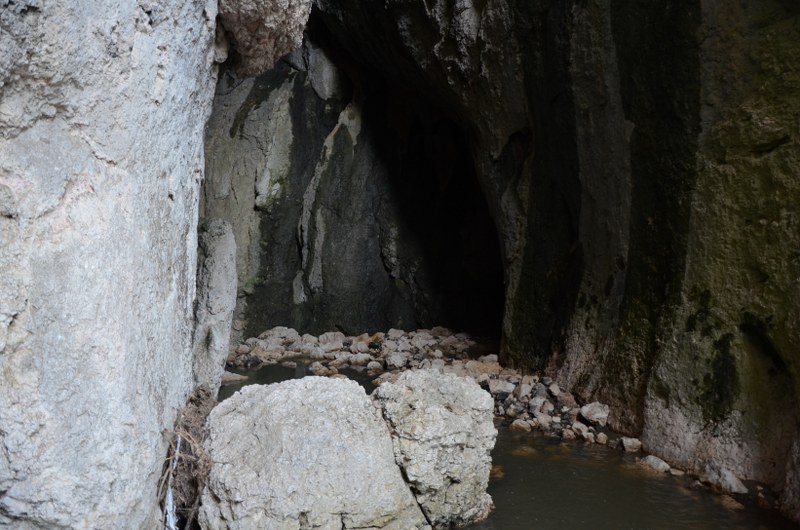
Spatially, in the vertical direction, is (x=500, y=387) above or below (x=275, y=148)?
below

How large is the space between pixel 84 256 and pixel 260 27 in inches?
67.9

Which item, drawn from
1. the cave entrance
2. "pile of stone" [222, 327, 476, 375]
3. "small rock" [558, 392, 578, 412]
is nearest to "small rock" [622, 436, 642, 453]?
"small rock" [558, 392, 578, 412]

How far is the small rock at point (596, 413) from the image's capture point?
532cm

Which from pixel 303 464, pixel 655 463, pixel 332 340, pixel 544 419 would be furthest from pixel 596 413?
pixel 332 340

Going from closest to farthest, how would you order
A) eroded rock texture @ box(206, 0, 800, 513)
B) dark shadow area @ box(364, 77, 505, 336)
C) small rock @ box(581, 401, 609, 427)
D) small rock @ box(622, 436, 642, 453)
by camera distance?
eroded rock texture @ box(206, 0, 800, 513), small rock @ box(622, 436, 642, 453), small rock @ box(581, 401, 609, 427), dark shadow area @ box(364, 77, 505, 336)

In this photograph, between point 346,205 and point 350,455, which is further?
point 346,205

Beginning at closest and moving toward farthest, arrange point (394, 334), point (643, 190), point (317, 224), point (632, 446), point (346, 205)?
1. point (632, 446)
2. point (643, 190)
3. point (394, 334)
4. point (317, 224)
5. point (346, 205)

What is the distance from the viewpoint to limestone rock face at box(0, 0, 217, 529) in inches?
89.3

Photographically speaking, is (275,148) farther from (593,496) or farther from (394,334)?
(593,496)

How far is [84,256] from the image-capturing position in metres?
2.47

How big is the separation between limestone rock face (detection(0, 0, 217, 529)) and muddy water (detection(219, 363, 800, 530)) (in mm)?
1984

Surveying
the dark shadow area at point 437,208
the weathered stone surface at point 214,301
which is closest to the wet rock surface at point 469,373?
the dark shadow area at point 437,208

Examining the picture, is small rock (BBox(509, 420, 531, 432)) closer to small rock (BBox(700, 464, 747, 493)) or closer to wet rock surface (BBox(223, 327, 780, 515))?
wet rock surface (BBox(223, 327, 780, 515))

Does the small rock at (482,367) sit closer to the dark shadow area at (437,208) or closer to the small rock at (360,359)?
the small rock at (360,359)
